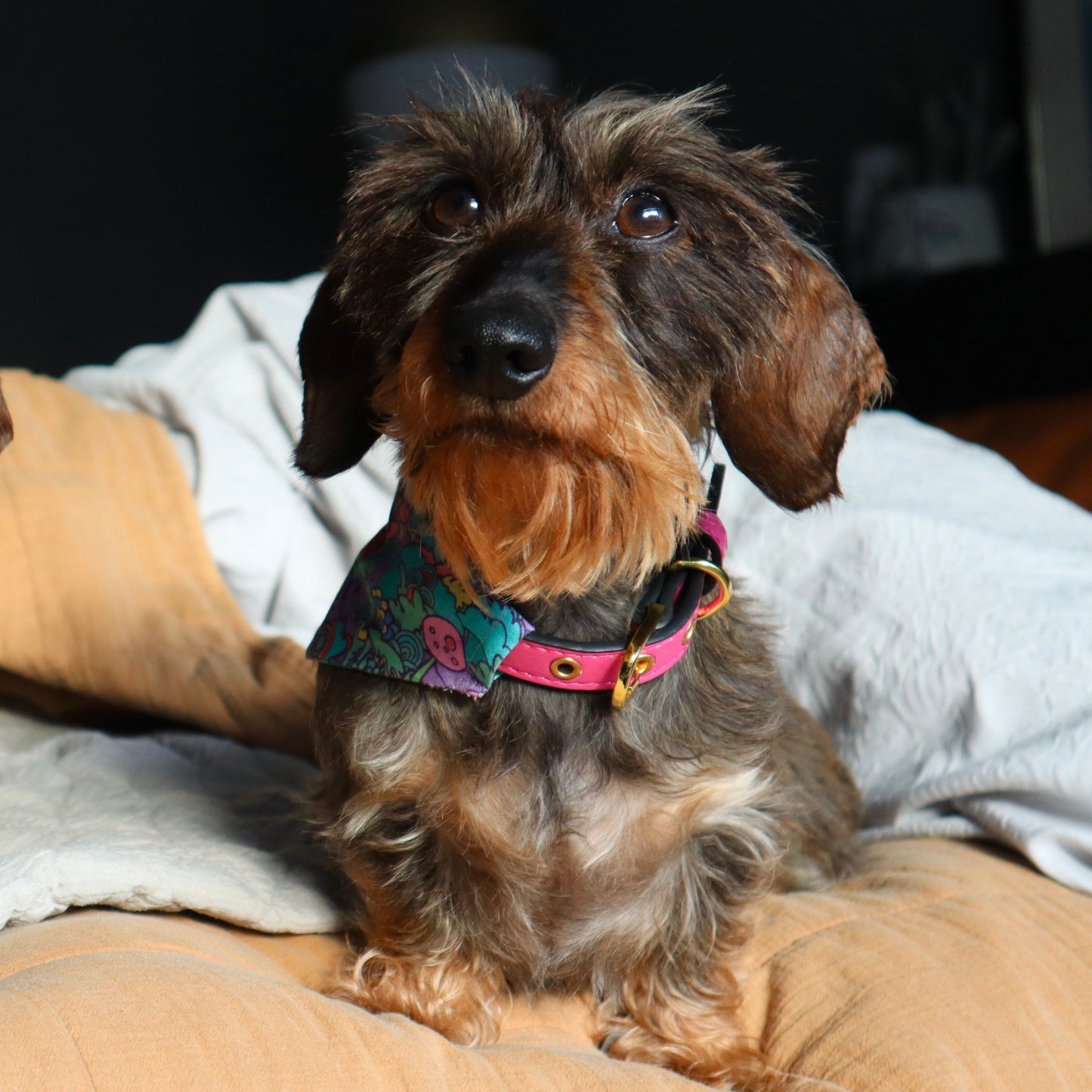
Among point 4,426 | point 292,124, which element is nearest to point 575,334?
point 4,426

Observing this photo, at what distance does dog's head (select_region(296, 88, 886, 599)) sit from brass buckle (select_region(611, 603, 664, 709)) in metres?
0.06

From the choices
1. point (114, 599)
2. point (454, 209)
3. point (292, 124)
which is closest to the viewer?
point (454, 209)

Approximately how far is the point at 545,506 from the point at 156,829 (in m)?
0.68

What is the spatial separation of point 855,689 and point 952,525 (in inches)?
12.5

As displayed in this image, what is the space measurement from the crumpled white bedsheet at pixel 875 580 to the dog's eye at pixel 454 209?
2.01ft

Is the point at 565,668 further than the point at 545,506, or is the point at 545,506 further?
the point at 565,668

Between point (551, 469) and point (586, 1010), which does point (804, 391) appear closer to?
point (551, 469)

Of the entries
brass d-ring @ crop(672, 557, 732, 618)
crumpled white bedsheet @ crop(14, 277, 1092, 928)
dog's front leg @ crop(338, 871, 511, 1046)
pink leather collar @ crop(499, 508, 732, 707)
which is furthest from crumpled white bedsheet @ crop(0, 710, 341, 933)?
brass d-ring @ crop(672, 557, 732, 618)

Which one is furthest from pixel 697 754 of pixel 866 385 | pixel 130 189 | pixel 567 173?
pixel 130 189

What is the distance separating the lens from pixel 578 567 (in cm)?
115

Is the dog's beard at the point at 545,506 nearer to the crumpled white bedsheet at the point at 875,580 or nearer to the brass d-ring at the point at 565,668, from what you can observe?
the brass d-ring at the point at 565,668

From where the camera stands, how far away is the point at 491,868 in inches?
49.4

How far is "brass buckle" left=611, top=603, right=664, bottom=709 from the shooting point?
1.21 meters

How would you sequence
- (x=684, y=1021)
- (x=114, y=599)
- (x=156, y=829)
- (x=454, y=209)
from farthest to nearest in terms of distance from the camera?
(x=114, y=599)
(x=156, y=829)
(x=684, y=1021)
(x=454, y=209)
